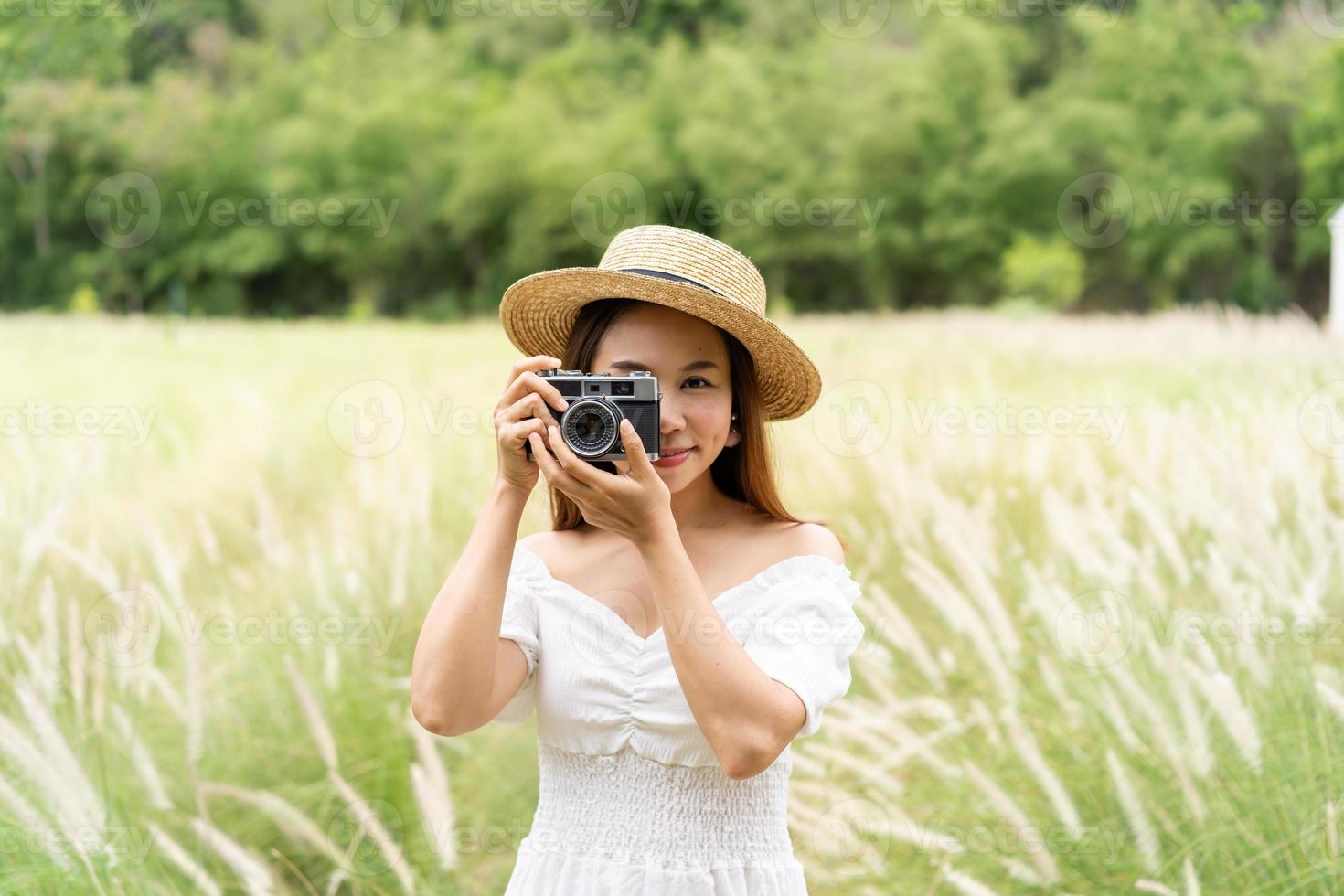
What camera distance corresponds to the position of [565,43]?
167ft

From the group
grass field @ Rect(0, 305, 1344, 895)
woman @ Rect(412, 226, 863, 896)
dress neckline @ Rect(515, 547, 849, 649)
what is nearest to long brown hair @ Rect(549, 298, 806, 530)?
woman @ Rect(412, 226, 863, 896)

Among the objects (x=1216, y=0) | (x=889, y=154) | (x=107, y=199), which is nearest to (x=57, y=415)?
(x=107, y=199)

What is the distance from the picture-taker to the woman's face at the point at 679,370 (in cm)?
196

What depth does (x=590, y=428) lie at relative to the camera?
1.79 m

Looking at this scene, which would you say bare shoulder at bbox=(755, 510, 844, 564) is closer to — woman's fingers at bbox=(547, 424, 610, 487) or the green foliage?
woman's fingers at bbox=(547, 424, 610, 487)

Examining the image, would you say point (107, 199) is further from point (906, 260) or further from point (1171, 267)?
point (1171, 267)

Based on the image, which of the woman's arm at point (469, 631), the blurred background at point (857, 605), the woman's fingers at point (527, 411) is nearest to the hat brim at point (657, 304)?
the woman's fingers at point (527, 411)

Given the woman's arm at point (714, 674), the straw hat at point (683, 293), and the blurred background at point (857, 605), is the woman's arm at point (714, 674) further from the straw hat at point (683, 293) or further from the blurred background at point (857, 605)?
the blurred background at point (857, 605)

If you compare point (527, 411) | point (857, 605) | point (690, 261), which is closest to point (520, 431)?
point (527, 411)

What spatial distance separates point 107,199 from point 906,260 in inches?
904

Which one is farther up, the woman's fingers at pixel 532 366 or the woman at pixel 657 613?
the woman's fingers at pixel 532 366

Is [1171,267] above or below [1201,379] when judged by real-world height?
above

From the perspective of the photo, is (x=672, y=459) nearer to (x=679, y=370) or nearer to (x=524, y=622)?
(x=679, y=370)

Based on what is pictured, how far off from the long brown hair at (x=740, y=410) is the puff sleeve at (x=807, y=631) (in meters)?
0.15
